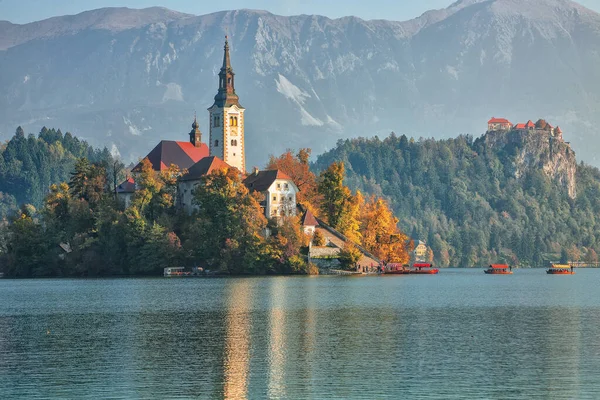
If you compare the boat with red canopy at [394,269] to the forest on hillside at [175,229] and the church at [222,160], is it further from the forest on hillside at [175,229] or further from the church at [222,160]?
the church at [222,160]

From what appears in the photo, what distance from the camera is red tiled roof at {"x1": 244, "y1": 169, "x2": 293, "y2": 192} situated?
158 meters

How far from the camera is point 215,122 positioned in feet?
595

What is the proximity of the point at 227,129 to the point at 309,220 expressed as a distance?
101 ft

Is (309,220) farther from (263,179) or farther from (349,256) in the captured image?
(263,179)

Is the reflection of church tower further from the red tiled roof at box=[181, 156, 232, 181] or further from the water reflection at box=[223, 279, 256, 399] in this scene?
the water reflection at box=[223, 279, 256, 399]

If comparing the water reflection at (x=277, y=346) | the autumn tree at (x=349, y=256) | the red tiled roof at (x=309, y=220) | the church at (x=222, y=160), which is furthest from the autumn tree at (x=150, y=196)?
the water reflection at (x=277, y=346)

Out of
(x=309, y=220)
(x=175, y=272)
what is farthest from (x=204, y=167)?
(x=309, y=220)

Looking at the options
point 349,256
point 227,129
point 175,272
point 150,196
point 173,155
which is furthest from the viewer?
point 227,129

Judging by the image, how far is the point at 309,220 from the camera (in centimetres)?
15525

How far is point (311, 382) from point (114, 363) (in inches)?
454

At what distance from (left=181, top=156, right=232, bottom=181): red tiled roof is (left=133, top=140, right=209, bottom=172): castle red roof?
9.22m

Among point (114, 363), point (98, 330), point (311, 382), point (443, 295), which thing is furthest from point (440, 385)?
point (443, 295)

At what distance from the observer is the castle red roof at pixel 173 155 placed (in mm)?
174500

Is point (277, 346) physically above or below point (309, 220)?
below
